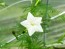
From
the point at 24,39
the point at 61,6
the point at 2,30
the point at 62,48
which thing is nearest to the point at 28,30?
the point at 24,39

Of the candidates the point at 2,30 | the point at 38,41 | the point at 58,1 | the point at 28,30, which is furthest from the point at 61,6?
the point at 28,30

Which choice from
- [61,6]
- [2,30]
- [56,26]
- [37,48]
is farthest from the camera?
[56,26]

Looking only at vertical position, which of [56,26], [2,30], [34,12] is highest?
[56,26]

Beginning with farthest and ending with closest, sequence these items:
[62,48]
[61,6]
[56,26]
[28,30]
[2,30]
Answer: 1. [56,26]
2. [61,6]
3. [62,48]
4. [2,30]
5. [28,30]

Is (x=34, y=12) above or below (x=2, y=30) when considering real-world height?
below

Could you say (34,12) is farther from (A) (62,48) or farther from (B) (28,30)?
(A) (62,48)

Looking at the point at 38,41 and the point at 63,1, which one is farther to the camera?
the point at 63,1
